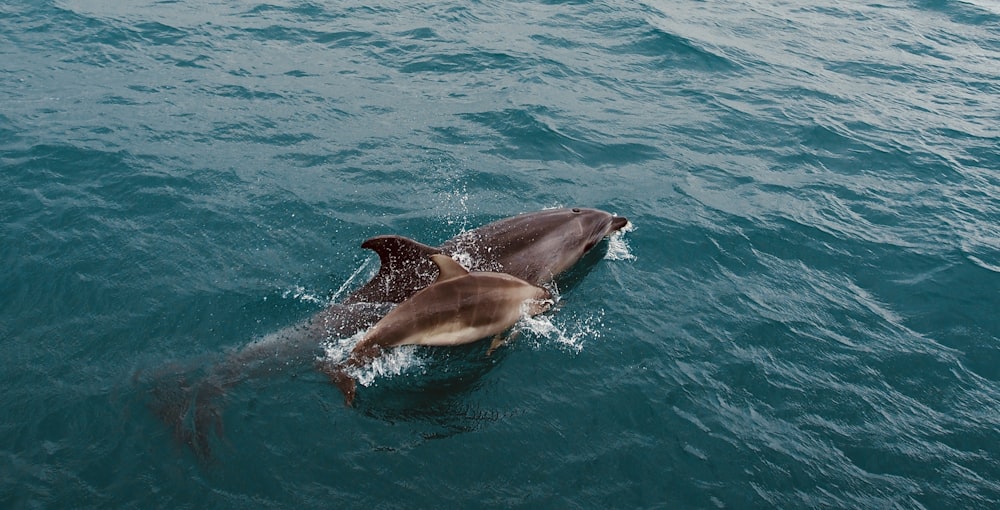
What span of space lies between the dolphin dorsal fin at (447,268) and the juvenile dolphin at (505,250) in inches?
35.4

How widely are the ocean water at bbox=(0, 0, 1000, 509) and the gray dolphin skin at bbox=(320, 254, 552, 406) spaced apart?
362 millimetres

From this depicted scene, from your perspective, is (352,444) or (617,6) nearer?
(352,444)

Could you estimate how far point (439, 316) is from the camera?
33.6 feet

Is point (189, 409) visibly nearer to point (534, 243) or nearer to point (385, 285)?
point (385, 285)

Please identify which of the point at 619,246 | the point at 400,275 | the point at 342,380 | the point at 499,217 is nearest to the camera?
the point at 342,380

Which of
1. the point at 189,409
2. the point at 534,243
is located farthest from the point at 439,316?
the point at 189,409

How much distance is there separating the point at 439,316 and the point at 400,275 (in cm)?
119

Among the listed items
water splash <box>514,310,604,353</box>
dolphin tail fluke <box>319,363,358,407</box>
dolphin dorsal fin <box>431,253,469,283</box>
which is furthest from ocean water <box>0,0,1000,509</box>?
dolphin dorsal fin <box>431,253,469,283</box>

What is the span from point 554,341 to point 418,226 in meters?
4.04

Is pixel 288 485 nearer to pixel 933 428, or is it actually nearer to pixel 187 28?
pixel 933 428

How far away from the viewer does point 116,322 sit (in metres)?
10.9

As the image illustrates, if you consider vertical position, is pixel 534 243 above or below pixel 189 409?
above

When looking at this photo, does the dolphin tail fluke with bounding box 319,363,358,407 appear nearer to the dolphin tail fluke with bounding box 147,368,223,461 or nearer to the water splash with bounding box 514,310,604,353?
the dolphin tail fluke with bounding box 147,368,223,461

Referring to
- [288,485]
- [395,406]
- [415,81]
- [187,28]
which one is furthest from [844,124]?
[187,28]
